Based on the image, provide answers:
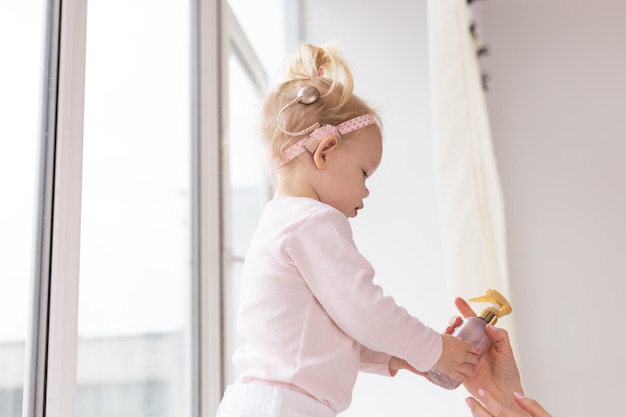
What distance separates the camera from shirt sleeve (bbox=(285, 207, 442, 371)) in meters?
0.79

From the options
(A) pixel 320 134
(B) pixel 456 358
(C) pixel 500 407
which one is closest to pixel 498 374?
(C) pixel 500 407

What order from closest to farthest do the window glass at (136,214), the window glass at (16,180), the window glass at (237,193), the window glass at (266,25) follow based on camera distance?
the window glass at (16,180) < the window glass at (136,214) < the window glass at (237,193) < the window glass at (266,25)

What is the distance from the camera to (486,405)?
98 centimetres

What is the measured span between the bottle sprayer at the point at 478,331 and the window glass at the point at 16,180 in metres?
0.49

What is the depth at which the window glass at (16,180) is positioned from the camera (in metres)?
0.78

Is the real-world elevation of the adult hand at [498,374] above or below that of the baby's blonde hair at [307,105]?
below

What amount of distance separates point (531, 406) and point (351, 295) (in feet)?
1.14

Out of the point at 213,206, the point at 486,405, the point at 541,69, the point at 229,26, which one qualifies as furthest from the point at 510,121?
the point at 486,405

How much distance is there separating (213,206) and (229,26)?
1.57 feet

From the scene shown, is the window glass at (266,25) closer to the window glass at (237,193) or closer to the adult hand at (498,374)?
the window glass at (237,193)

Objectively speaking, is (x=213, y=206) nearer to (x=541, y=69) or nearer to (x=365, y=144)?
(x=365, y=144)

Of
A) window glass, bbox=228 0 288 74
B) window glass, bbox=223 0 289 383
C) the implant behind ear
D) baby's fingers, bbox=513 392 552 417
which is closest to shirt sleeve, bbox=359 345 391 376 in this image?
baby's fingers, bbox=513 392 552 417

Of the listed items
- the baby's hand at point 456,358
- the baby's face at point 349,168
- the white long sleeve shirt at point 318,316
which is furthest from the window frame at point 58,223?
the baby's hand at point 456,358

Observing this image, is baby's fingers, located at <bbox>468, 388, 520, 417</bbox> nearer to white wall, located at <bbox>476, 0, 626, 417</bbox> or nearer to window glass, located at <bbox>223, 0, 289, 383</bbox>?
window glass, located at <bbox>223, 0, 289, 383</bbox>
